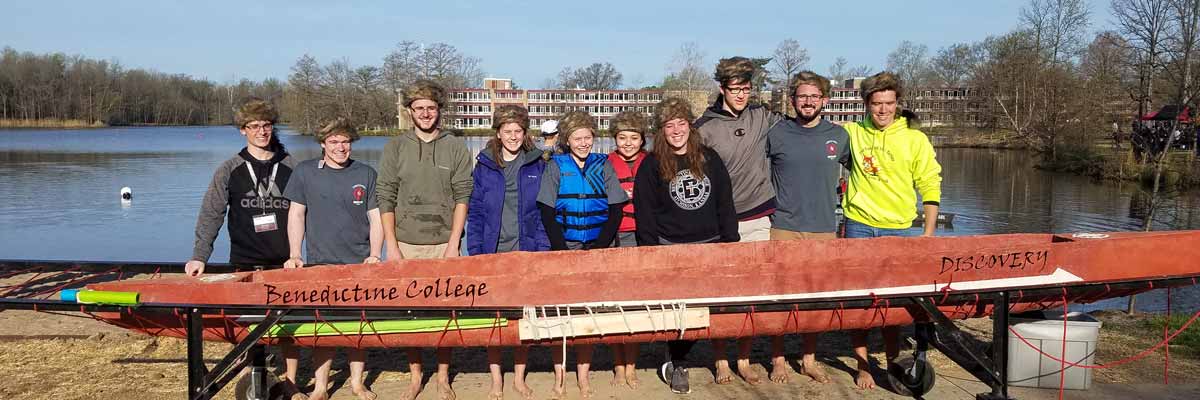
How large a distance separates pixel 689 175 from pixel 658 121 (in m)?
0.37

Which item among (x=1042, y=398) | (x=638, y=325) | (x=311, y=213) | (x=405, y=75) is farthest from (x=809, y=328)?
(x=405, y=75)

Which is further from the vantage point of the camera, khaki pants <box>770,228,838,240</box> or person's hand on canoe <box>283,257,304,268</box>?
khaki pants <box>770,228,838,240</box>

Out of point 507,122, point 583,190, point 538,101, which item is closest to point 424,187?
point 507,122

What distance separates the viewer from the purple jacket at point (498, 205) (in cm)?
471

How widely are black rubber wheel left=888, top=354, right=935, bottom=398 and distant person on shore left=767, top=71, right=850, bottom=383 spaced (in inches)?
16.4

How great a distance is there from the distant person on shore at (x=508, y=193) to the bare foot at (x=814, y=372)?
1.75m

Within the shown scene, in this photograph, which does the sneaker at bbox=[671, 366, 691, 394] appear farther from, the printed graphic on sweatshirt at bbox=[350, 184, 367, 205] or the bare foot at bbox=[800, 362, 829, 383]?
the printed graphic on sweatshirt at bbox=[350, 184, 367, 205]

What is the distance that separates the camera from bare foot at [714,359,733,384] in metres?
4.86

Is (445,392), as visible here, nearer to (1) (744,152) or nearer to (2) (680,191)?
(2) (680,191)

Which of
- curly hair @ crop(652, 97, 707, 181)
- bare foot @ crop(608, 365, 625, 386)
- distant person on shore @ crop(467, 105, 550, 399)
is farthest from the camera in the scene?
bare foot @ crop(608, 365, 625, 386)

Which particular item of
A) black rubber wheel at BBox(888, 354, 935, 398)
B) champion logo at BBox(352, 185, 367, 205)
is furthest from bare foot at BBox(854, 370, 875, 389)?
champion logo at BBox(352, 185, 367, 205)

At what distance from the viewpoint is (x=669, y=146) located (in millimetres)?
4574

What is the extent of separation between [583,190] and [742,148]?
102 centimetres

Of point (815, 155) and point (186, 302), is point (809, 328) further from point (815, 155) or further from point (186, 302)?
point (186, 302)
